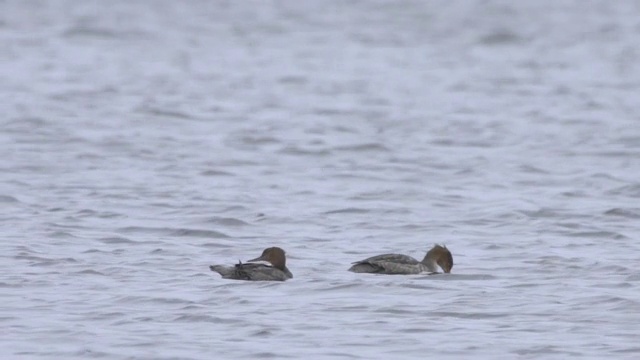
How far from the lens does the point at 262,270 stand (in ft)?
38.5

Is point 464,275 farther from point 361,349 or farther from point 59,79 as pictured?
point 59,79

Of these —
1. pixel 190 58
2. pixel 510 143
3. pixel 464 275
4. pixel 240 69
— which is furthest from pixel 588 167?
pixel 190 58

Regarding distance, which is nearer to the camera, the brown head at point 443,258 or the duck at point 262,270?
the duck at point 262,270

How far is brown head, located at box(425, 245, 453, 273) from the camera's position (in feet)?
40.6

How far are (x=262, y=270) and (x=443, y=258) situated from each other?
1.49 m

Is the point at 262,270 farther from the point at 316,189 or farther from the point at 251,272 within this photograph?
the point at 316,189

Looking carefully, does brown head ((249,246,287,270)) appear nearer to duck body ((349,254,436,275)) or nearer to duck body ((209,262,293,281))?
duck body ((209,262,293,281))

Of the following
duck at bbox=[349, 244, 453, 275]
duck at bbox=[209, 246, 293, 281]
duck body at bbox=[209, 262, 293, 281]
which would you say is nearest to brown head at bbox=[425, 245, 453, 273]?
duck at bbox=[349, 244, 453, 275]

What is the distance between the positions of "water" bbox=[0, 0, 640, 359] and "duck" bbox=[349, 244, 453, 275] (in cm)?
11

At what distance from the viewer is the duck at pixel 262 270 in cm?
1174

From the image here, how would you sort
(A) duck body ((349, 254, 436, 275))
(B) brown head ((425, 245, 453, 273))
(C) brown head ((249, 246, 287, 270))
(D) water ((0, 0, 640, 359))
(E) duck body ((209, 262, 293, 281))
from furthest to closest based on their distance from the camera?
(B) brown head ((425, 245, 453, 273)) → (A) duck body ((349, 254, 436, 275)) → (C) brown head ((249, 246, 287, 270)) → (E) duck body ((209, 262, 293, 281)) → (D) water ((0, 0, 640, 359))

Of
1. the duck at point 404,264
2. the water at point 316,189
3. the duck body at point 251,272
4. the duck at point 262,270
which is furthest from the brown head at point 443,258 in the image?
the duck body at point 251,272

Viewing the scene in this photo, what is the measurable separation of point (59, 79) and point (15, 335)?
59.4 feet

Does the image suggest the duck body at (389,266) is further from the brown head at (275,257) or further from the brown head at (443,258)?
the brown head at (275,257)
